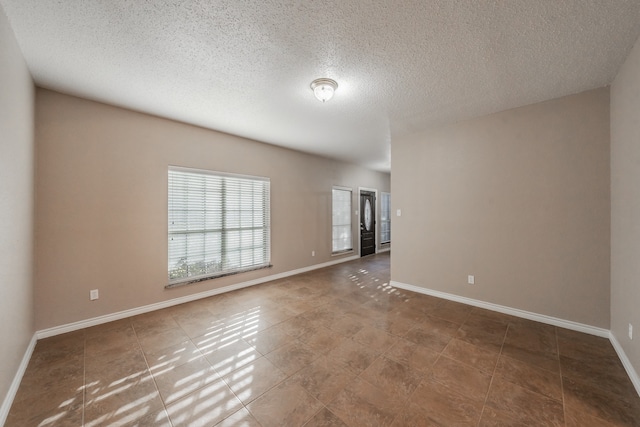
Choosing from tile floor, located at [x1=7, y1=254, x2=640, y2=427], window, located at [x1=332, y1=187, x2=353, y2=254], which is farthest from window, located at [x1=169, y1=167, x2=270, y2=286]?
window, located at [x1=332, y1=187, x2=353, y2=254]

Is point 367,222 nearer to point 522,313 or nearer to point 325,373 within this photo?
point 522,313

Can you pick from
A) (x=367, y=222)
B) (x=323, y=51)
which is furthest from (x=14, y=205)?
(x=367, y=222)

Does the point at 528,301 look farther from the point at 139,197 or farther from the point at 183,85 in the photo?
the point at 139,197

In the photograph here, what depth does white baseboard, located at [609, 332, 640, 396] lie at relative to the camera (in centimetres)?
179

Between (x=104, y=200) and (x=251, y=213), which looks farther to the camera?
(x=251, y=213)

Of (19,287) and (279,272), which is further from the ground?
(19,287)

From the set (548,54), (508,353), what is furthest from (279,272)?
(548,54)

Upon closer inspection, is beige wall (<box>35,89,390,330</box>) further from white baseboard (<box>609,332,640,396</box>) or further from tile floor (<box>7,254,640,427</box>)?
white baseboard (<box>609,332,640,396</box>)

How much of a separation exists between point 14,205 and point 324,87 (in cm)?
278

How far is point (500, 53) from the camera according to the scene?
2.03 metres

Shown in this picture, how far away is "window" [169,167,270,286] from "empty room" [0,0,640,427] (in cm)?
4

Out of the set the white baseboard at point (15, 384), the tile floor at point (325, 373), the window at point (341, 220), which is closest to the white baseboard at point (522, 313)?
the tile floor at point (325, 373)

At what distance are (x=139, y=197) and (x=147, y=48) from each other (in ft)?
6.26

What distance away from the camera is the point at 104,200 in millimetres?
2928
